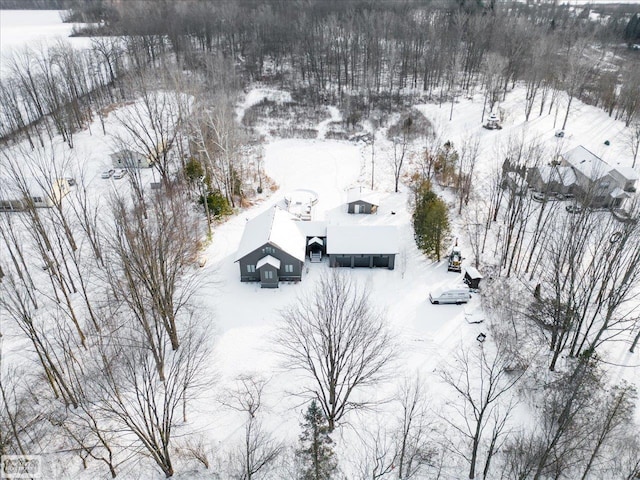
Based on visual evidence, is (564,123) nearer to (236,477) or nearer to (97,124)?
(236,477)

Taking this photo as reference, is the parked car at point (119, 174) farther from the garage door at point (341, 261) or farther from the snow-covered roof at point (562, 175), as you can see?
the snow-covered roof at point (562, 175)

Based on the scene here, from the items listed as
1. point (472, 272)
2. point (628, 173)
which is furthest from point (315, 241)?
point (628, 173)

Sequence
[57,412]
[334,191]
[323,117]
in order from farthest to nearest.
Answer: [323,117]
[334,191]
[57,412]

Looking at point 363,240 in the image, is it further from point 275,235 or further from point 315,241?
point 275,235

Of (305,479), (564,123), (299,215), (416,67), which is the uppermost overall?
(416,67)

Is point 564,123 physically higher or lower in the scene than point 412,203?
higher

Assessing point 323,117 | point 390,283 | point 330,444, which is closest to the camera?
point 330,444

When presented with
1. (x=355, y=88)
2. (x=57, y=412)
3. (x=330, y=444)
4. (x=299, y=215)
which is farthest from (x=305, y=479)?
(x=355, y=88)
